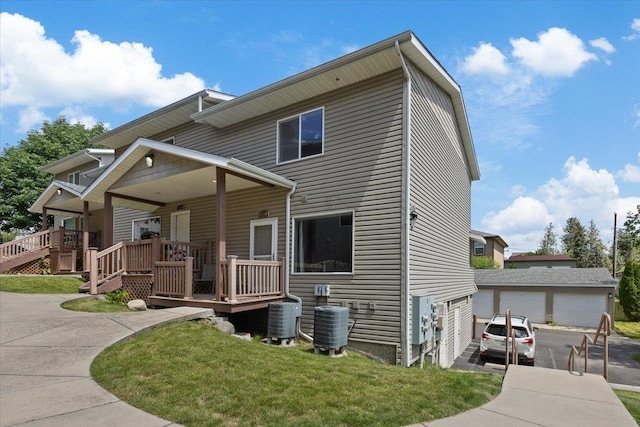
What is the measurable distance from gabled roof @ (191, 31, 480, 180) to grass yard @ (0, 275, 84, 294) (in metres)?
6.90

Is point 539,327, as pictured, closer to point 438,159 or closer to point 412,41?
point 438,159

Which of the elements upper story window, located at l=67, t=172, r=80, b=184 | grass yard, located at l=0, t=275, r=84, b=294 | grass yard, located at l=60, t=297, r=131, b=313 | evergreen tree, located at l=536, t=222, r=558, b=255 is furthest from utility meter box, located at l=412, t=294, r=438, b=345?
evergreen tree, located at l=536, t=222, r=558, b=255

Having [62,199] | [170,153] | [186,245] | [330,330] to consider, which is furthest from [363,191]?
[62,199]

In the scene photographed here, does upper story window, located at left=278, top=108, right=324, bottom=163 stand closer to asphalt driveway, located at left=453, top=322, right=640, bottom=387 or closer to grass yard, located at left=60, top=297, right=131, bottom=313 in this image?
grass yard, located at left=60, top=297, right=131, bottom=313

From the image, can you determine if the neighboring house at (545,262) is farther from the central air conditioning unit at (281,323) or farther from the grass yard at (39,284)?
the grass yard at (39,284)

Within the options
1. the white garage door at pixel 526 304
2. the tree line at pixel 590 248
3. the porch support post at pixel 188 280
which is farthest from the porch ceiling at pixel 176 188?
the tree line at pixel 590 248

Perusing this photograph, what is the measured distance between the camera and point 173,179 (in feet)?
32.5

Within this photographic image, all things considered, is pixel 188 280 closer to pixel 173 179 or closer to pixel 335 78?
pixel 173 179

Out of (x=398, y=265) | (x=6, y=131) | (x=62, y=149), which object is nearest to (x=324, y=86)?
(x=398, y=265)

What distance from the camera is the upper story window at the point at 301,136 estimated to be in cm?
979

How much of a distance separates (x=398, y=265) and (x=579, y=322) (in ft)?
69.4

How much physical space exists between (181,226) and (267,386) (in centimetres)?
936

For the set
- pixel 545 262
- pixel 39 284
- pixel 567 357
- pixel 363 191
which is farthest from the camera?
pixel 545 262

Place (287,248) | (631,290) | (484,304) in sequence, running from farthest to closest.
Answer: (484,304) < (631,290) < (287,248)
